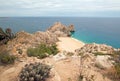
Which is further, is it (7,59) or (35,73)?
(7,59)

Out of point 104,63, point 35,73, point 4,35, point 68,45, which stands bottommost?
point 68,45

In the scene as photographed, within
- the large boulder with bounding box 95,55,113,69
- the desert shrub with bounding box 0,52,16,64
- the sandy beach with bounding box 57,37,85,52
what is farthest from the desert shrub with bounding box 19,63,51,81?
the sandy beach with bounding box 57,37,85,52

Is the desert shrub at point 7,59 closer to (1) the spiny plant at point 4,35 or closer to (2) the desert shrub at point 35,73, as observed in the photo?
(2) the desert shrub at point 35,73

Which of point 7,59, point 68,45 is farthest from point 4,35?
point 68,45

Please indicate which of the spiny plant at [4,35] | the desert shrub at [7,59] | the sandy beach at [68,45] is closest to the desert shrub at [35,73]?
the desert shrub at [7,59]

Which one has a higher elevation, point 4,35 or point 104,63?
point 4,35

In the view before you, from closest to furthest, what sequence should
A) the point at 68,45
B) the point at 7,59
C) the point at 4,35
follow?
1. the point at 7,59
2. the point at 4,35
3. the point at 68,45

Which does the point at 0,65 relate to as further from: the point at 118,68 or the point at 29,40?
the point at 29,40

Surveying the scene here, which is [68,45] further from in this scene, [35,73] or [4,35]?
[35,73]

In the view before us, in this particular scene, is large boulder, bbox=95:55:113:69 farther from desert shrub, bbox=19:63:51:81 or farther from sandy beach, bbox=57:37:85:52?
sandy beach, bbox=57:37:85:52
